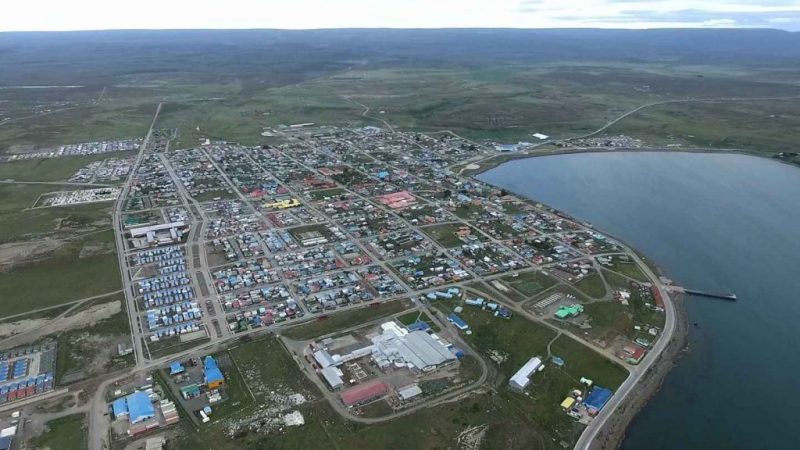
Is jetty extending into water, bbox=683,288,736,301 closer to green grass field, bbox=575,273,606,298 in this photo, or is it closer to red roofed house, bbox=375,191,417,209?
green grass field, bbox=575,273,606,298

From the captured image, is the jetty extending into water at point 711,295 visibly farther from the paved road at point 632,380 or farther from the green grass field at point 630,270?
the green grass field at point 630,270

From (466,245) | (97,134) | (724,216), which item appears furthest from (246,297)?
(97,134)

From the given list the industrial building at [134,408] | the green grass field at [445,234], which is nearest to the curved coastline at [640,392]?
the green grass field at [445,234]

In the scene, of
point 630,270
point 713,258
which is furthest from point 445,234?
point 713,258

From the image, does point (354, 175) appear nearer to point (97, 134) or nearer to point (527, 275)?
point (527, 275)

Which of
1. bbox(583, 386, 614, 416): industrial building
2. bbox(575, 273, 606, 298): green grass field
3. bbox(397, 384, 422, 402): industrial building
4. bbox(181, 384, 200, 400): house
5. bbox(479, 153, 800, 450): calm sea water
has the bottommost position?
bbox(479, 153, 800, 450): calm sea water

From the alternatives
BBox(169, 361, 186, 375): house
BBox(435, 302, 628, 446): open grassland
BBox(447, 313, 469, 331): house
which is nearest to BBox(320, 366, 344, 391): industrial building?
BBox(169, 361, 186, 375): house
